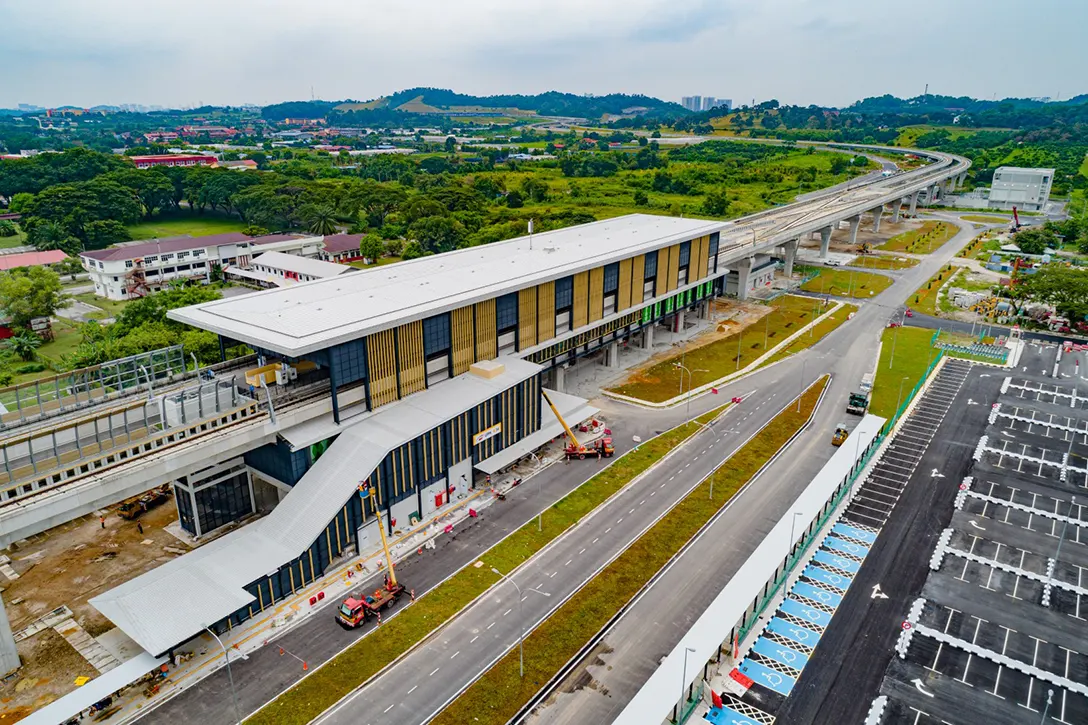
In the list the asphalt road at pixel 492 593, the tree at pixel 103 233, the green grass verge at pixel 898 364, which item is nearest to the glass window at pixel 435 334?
the asphalt road at pixel 492 593

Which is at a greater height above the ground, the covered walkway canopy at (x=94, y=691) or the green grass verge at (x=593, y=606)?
the covered walkway canopy at (x=94, y=691)

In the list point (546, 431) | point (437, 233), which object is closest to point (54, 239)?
point (437, 233)

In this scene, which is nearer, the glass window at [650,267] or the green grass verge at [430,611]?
the green grass verge at [430,611]

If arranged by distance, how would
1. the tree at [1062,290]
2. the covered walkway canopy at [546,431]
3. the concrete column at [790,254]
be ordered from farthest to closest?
the concrete column at [790,254]
the tree at [1062,290]
the covered walkway canopy at [546,431]

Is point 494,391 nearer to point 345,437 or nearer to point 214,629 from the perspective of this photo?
point 345,437

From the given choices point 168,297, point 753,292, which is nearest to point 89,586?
point 168,297

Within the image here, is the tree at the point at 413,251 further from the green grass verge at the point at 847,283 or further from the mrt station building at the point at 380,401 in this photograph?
the green grass verge at the point at 847,283

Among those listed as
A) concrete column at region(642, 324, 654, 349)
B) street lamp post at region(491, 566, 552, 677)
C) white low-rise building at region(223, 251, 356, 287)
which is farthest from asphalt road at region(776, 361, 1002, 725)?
white low-rise building at region(223, 251, 356, 287)
